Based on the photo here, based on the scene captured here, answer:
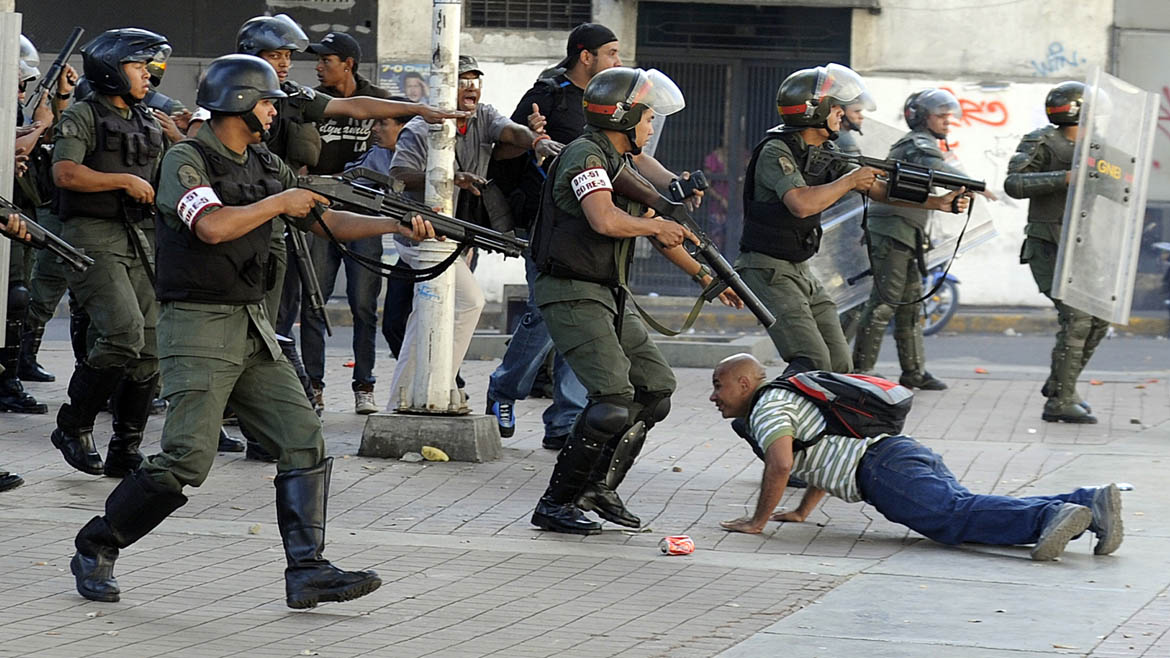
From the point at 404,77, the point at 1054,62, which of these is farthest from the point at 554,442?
the point at 1054,62

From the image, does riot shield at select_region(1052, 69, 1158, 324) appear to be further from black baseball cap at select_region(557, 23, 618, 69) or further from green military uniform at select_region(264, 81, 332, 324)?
green military uniform at select_region(264, 81, 332, 324)

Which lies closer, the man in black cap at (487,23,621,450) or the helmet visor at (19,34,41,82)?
the man in black cap at (487,23,621,450)

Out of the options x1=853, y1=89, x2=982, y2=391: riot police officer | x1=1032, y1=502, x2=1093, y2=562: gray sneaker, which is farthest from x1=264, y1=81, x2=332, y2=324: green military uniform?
x1=853, y1=89, x2=982, y2=391: riot police officer

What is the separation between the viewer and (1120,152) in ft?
31.6

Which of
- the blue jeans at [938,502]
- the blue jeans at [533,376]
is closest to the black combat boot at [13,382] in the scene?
the blue jeans at [533,376]

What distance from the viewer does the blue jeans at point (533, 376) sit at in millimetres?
8656

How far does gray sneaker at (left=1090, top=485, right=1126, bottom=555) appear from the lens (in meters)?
6.44

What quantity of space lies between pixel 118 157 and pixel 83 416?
3.65 ft

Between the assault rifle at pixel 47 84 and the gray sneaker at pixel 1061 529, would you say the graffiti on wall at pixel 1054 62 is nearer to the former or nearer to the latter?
the assault rifle at pixel 47 84

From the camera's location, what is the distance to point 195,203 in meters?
5.28

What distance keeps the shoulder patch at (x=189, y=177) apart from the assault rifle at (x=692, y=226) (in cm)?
182

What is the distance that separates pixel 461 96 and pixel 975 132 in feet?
34.4

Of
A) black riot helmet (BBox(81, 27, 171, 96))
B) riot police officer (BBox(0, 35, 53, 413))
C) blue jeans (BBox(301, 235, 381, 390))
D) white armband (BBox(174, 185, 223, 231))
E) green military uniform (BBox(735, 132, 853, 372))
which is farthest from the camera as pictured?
blue jeans (BBox(301, 235, 381, 390))

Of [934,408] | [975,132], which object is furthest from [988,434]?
[975,132]
